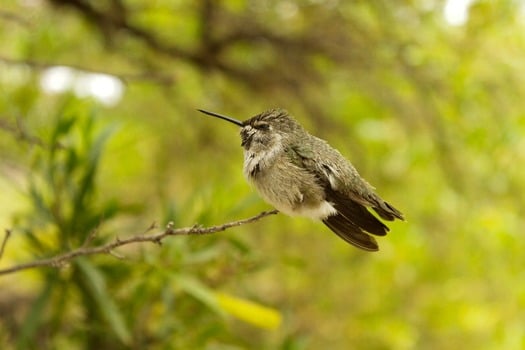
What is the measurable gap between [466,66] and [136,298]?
1.37 metres

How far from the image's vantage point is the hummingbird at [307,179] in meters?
0.88

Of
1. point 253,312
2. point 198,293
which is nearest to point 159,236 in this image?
point 198,293

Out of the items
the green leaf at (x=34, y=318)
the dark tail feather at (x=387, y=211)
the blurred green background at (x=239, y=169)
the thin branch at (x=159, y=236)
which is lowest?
the thin branch at (x=159, y=236)

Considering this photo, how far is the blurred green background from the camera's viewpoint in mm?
1964

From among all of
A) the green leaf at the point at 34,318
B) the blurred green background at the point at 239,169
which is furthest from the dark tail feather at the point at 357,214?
the green leaf at the point at 34,318

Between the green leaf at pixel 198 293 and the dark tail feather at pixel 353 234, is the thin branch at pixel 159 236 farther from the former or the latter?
the green leaf at pixel 198 293

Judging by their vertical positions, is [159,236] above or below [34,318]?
below

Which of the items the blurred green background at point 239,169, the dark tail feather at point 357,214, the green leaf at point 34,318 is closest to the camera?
the dark tail feather at point 357,214

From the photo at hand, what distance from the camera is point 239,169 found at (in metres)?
3.24

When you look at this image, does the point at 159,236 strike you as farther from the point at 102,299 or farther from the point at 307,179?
the point at 102,299

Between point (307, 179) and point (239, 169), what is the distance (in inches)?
90.6

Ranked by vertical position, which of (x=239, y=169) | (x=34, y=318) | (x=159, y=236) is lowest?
(x=159, y=236)

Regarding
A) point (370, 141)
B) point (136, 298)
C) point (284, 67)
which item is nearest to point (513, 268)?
point (370, 141)

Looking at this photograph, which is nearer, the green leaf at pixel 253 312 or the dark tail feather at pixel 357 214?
the dark tail feather at pixel 357 214
